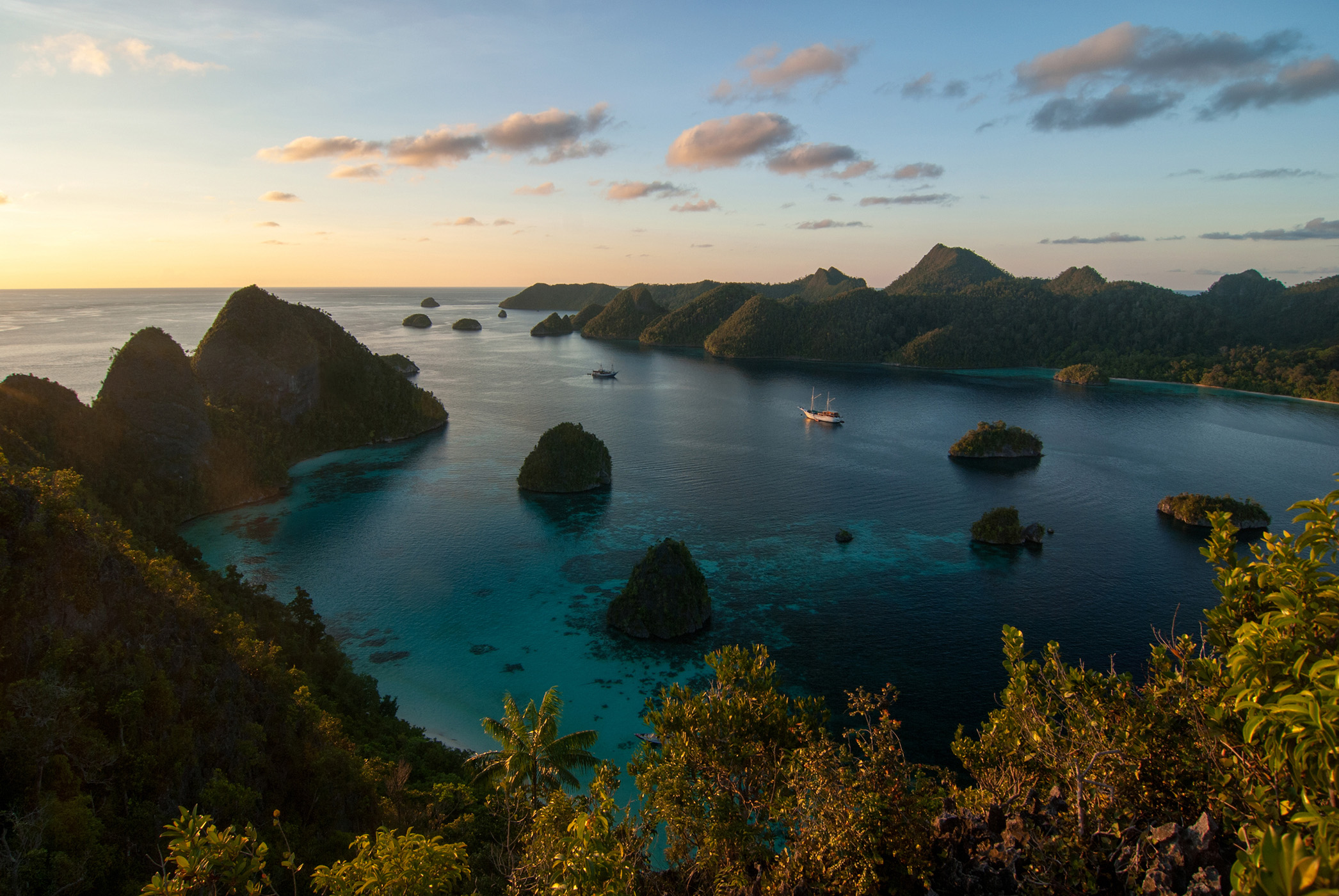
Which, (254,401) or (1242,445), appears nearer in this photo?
(254,401)

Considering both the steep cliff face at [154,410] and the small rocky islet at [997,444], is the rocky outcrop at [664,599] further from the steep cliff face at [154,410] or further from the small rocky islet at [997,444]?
the small rocky islet at [997,444]

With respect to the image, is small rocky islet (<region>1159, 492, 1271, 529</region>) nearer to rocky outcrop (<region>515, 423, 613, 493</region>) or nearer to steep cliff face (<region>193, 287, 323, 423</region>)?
rocky outcrop (<region>515, 423, 613, 493</region>)

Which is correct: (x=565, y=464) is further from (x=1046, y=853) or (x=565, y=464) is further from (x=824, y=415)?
(x=1046, y=853)

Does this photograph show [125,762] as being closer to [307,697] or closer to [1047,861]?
[307,697]

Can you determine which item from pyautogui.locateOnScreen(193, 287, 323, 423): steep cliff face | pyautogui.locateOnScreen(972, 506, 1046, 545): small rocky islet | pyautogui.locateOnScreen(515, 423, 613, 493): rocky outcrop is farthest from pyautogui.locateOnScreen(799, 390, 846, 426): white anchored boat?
pyautogui.locateOnScreen(193, 287, 323, 423): steep cliff face

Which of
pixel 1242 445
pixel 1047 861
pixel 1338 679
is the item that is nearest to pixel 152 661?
pixel 1047 861
